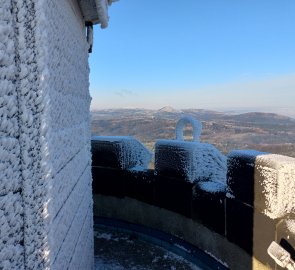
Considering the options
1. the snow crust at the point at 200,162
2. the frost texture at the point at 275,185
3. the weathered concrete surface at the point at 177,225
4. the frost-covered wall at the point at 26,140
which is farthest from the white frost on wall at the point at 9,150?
the snow crust at the point at 200,162

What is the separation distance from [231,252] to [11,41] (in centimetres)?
330

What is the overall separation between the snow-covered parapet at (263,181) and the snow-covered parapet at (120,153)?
6.82 feet

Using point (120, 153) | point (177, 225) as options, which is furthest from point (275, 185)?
point (120, 153)

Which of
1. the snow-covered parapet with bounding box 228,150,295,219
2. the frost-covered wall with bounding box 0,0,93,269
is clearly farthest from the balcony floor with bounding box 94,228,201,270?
the frost-covered wall with bounding box 0,0,93,269

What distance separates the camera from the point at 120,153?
5516mm

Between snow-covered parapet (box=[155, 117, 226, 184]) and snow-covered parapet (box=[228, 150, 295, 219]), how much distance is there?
0.80 meters

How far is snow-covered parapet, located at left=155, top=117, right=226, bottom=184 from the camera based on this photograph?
14.9 ft

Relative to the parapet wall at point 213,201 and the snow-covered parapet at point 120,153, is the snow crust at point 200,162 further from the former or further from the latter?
the snow-covered parapet at point 120,153

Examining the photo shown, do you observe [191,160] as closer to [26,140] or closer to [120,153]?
[120,153]

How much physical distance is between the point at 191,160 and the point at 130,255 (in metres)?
1.49

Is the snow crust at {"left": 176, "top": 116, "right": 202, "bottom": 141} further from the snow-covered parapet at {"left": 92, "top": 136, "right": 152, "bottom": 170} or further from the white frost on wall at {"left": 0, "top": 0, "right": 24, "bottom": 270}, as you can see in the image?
the white frost on wall at {"left": 0, "top": 0, "right": 24, "bottom": 270}

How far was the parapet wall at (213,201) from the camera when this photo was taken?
10.2 ft

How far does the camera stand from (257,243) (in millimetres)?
3383

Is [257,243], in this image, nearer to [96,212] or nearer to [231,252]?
[231,252]
